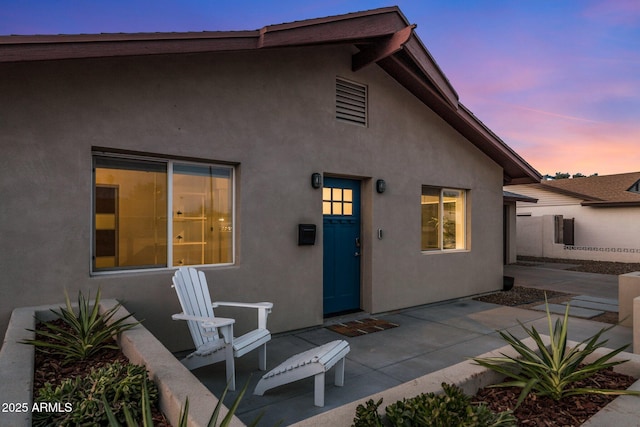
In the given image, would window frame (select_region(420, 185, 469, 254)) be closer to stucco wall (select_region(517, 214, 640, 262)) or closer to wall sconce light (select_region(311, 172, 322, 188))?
wall sconce light (select_region(311, 172, 322, 188))

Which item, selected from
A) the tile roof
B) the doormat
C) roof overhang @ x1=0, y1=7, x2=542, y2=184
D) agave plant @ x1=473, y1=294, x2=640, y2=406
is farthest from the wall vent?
the tile roof

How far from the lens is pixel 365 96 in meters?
6.47

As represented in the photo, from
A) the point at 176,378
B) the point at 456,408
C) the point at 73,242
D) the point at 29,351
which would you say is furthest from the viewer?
the point at 73,242

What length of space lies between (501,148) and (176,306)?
23.7ft

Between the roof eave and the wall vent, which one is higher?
the wall vent

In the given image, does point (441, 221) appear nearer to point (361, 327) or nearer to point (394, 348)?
point (361, 327)

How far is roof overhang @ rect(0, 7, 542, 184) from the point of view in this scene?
3.27 metres

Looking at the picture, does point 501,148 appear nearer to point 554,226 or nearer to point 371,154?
point 371,154

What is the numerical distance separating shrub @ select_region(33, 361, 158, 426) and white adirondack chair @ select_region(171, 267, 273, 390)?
1.03 metres

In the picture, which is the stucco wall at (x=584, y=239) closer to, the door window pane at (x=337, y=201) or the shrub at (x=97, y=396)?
the door window pane at (x=337, y=201)

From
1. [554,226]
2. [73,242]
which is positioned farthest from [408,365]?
[554,226]

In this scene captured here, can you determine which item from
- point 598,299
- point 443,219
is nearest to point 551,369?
point 443,219

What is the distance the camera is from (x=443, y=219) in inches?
312

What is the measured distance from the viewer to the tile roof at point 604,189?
55.9 feet
